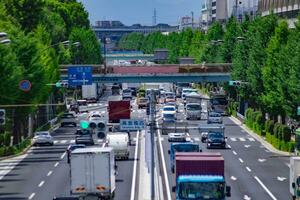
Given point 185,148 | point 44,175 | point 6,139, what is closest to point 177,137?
point 6,139

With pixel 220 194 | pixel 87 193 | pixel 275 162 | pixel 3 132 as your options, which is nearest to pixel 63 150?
pixel 3 132

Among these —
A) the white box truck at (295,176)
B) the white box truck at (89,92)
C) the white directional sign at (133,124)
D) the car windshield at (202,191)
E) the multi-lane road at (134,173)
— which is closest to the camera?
the car windshield at (202,191)

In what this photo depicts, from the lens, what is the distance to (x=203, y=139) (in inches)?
3969

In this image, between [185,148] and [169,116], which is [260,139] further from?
[185,148]

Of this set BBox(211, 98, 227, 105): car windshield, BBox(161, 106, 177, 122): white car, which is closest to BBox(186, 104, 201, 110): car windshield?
BBox(161, 106, 177, 122): white car

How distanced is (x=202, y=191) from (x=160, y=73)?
315 ft

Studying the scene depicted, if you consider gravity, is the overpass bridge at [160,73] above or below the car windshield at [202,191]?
above

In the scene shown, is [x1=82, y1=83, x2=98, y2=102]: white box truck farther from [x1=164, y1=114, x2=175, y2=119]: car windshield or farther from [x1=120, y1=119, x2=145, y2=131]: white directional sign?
[x1=120, y1=119, x2=145, y2=131]: white directional sign

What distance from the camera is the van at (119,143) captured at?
8056cm

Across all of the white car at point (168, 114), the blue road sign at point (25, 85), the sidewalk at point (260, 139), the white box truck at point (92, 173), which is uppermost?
the blue road sign at point (25, 85)

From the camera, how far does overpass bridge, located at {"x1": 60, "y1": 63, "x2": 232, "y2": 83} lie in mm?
141750

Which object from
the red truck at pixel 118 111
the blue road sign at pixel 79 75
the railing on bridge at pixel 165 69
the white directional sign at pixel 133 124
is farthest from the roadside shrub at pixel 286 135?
the railing on bridge at pixel 165 69

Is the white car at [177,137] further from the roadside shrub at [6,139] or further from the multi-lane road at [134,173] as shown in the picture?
the roadside shrub at [6,139]

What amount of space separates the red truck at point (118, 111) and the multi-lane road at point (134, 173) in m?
2.84
